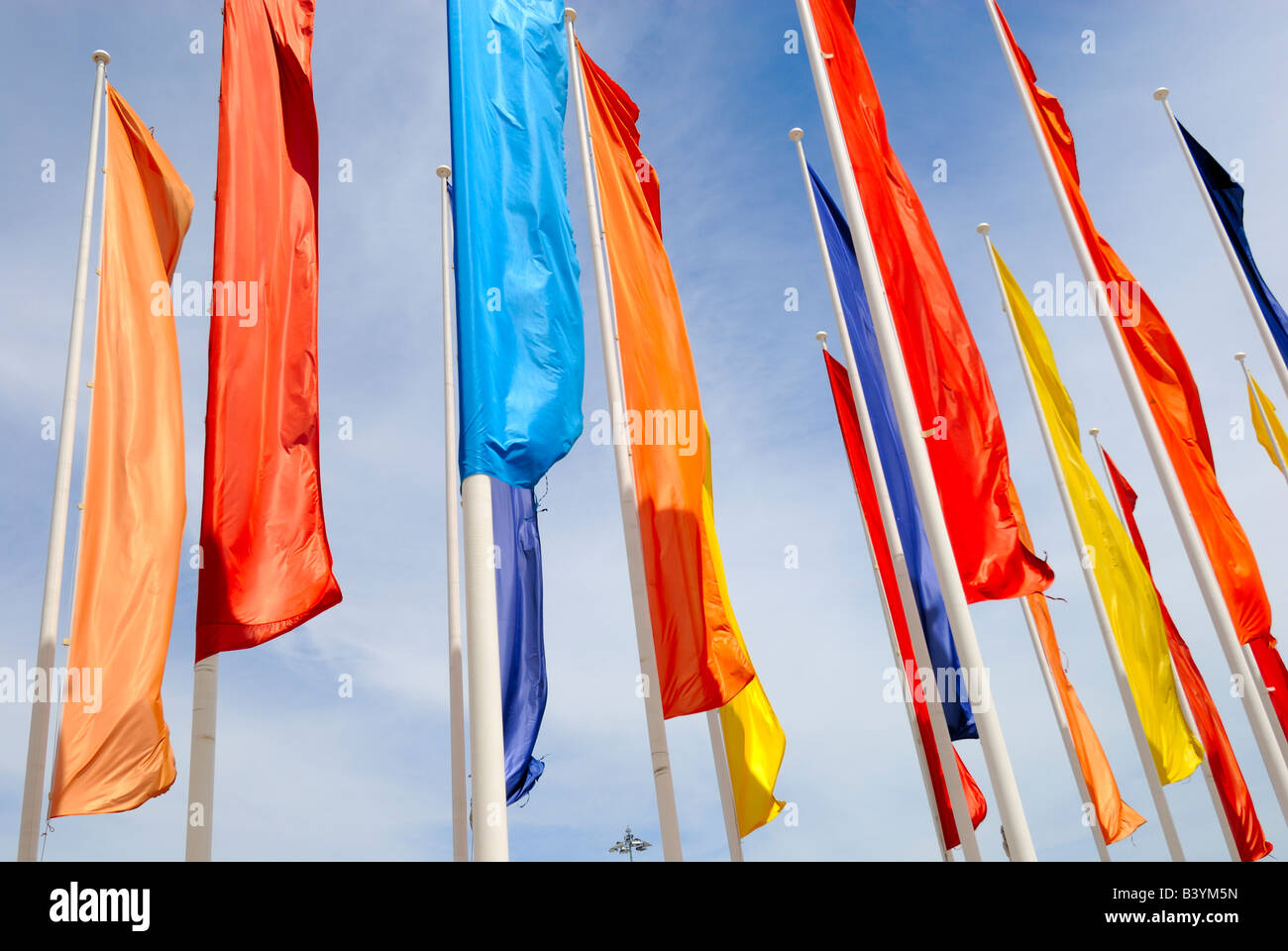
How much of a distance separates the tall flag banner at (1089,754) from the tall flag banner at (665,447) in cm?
1041

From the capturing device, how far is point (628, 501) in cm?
1153

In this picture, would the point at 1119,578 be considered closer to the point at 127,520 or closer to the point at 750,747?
the point at 750,747

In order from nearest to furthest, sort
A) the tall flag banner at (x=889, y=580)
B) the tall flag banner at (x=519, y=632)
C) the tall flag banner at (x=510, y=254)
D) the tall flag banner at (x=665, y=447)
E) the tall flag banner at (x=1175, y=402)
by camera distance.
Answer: the tall flag banner at (x=510, y=254)
the tall flag banner at (x=665, y=447)
the tall flag banner at (x=519, y=632)
the tall flag banner at (x=1175, y=402)
the tall flag banner at (x=889, y=580)

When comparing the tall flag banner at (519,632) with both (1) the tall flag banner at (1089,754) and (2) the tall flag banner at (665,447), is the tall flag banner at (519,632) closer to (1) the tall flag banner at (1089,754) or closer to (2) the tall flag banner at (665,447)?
(2) the tall flag banner at (665,447)

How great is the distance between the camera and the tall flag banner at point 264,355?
796cm

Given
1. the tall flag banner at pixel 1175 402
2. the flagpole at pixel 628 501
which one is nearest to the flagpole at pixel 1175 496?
the tall flag banner at pixel 1175 402

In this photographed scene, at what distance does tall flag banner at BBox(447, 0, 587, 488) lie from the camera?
747cm

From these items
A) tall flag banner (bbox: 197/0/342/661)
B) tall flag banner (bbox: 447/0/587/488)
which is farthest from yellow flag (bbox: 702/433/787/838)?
tall flag banner (bbox: 197/0/342/661)

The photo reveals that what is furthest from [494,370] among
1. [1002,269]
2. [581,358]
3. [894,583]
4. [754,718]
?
[1002,269]

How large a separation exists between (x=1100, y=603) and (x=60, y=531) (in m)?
17.5

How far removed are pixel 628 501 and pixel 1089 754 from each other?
1384cm

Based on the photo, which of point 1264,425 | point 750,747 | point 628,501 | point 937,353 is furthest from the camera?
point 1264,425

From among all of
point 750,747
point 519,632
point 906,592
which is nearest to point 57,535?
point 519,632
